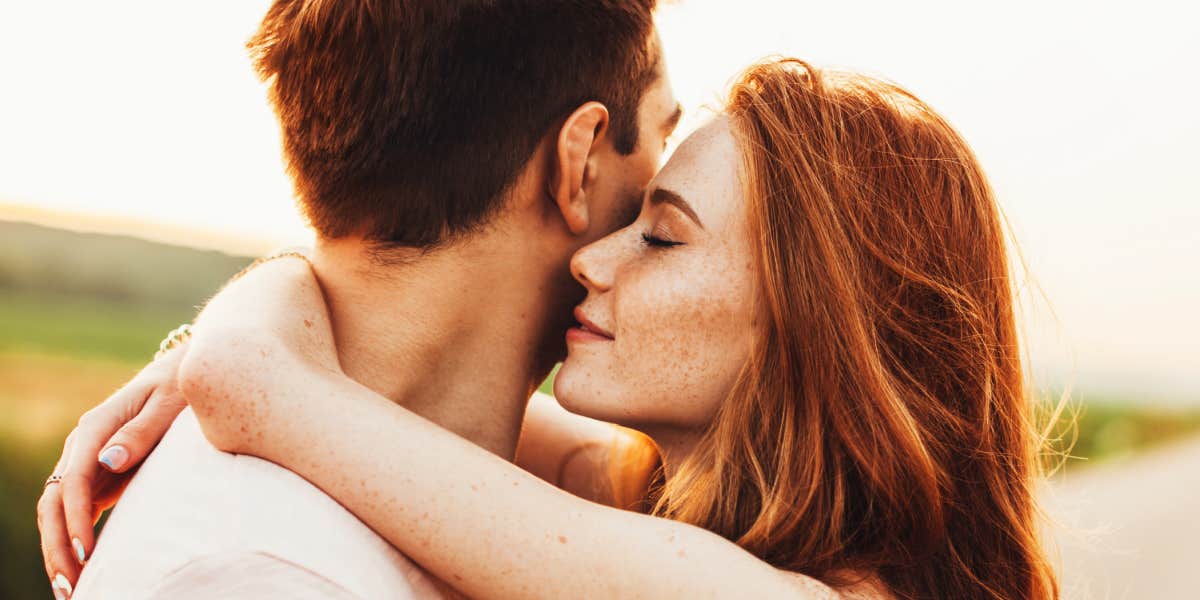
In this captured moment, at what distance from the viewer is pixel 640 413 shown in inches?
83.7

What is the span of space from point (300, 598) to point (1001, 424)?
1.51m

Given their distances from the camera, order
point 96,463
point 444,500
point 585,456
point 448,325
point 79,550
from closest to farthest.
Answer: point 444,500 < point 79,550 < point 96,463 < point 448,325 < point 585,456

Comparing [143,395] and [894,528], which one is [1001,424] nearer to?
[894,528]

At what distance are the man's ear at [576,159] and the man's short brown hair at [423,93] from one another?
4 centimetres

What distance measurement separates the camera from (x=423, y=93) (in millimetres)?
1965

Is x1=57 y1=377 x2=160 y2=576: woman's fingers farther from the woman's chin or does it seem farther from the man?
the woman's chin

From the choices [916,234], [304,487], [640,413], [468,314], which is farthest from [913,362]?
[304,487]

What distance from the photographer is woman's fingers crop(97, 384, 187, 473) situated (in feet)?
6.41

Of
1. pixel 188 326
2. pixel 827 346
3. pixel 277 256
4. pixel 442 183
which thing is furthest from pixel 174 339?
pixel 827 346

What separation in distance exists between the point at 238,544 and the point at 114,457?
1.89 feet

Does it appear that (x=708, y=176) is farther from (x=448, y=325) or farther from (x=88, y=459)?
(x=88, y=459)

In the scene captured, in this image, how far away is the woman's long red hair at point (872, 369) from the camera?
202 centimetres

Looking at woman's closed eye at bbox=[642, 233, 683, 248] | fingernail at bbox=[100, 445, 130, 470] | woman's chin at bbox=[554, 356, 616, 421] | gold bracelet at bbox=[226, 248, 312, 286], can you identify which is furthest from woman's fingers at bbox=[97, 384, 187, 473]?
woman's closed eye at bbox=[642, 233, 683, 248]

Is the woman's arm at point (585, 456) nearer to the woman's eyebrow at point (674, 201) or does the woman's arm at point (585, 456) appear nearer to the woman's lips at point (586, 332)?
the woman's lips at point (586, 332)
